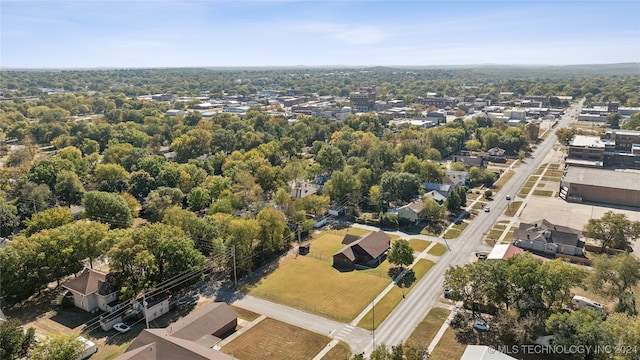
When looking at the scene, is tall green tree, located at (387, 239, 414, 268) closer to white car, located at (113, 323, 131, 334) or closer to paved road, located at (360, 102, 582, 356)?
paved road, located at (360, 102, 582, 356)

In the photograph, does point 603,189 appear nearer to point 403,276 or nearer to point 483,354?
point 403,276

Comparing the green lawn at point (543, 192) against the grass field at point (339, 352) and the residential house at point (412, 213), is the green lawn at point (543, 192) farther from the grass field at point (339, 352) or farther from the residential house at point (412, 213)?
the grass field at point (339, 352)

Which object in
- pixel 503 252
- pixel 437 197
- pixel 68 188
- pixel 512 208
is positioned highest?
pixel 68 188

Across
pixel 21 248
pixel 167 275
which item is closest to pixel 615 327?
pixel 167 275

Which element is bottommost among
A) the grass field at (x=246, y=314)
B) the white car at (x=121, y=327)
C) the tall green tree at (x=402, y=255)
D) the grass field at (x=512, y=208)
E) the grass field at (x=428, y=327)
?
the grass field at (x=246, y=314)

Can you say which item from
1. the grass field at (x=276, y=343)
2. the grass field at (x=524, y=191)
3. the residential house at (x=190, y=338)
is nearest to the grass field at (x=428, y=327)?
the grass field at (x=276, y=343)

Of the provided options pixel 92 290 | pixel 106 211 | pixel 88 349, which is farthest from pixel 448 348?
pixel 106 211
